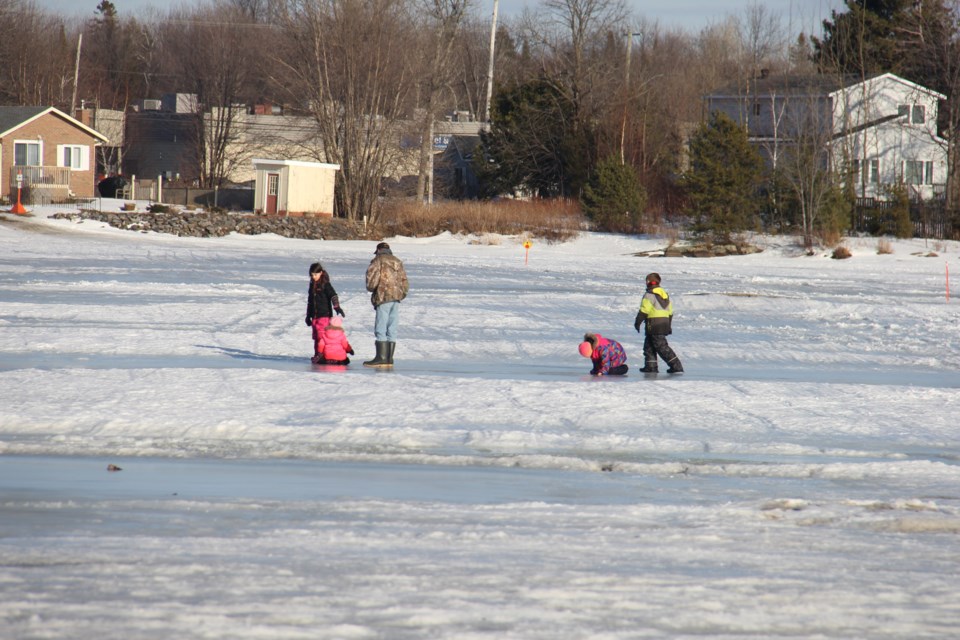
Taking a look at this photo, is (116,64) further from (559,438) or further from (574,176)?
(559,438)

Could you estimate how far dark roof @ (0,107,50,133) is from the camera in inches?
2239

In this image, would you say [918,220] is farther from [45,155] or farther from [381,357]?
[45,155]

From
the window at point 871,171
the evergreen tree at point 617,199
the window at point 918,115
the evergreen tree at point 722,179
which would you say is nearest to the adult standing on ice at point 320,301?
the evergreen tree at point 722,179

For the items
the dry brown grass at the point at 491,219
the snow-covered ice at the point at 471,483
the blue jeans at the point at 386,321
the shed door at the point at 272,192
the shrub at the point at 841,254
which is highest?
the shed door at the point at 272,192

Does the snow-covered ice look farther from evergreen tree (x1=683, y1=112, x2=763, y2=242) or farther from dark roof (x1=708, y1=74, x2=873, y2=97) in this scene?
dark roof (x1=708, y1=74, x2=873, y2=97)

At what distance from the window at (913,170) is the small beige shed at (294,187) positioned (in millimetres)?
29190

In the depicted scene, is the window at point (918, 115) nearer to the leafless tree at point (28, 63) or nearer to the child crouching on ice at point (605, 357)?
the child crouching on ice at point (605, 357)

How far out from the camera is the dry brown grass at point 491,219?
4931cm

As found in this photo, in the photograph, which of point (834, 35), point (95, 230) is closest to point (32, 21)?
point (95, 230)

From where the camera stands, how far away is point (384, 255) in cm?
1440

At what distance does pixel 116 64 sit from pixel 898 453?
348 ft

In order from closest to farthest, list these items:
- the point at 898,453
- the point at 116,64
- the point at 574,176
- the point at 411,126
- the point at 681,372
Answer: the point at 898,453
the point at 681,372
the point at 574,176
the point at 411,126
the point at 116,64

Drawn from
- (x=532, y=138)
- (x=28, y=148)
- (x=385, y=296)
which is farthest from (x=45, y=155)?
(x=385, y=296)

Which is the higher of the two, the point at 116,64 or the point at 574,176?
the point at 116,64
